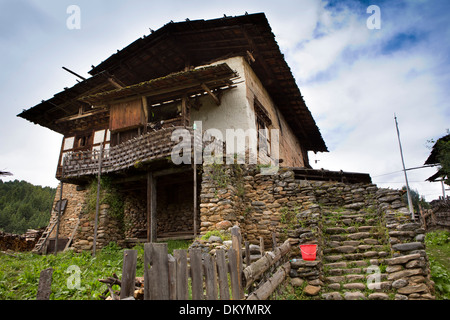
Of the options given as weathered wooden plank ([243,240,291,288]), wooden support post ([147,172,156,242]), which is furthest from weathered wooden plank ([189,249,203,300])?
wooden support post ([147,172,156,242])

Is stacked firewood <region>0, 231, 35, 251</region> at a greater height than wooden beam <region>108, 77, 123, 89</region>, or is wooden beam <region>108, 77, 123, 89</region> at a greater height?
wooden beam <region>108, 77, 123, 89</region>

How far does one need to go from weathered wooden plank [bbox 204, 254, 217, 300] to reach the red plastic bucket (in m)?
3.90

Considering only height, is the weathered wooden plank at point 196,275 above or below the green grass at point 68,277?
above

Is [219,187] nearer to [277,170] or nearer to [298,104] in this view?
[277,170]

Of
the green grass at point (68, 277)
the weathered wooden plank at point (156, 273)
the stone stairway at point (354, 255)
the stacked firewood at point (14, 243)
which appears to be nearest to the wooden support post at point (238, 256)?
the weathered wooden plank at point (156, 273)

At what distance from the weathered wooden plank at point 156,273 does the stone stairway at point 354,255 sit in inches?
180

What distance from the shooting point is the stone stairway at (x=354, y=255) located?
6.02 m

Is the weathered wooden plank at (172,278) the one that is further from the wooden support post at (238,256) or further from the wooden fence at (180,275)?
the wooden support post at (238,256)

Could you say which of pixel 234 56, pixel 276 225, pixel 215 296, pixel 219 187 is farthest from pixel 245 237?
pixel 234 56

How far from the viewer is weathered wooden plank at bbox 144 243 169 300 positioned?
2617mm

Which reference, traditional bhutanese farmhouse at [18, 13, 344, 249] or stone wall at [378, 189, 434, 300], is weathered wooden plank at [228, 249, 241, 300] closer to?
stone wall at [378, 189, 434, 300]

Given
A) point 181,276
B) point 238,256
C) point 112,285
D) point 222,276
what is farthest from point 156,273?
point 112,285

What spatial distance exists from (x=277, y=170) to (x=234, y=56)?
18.2 ft

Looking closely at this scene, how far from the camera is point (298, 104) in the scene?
52.4ft
